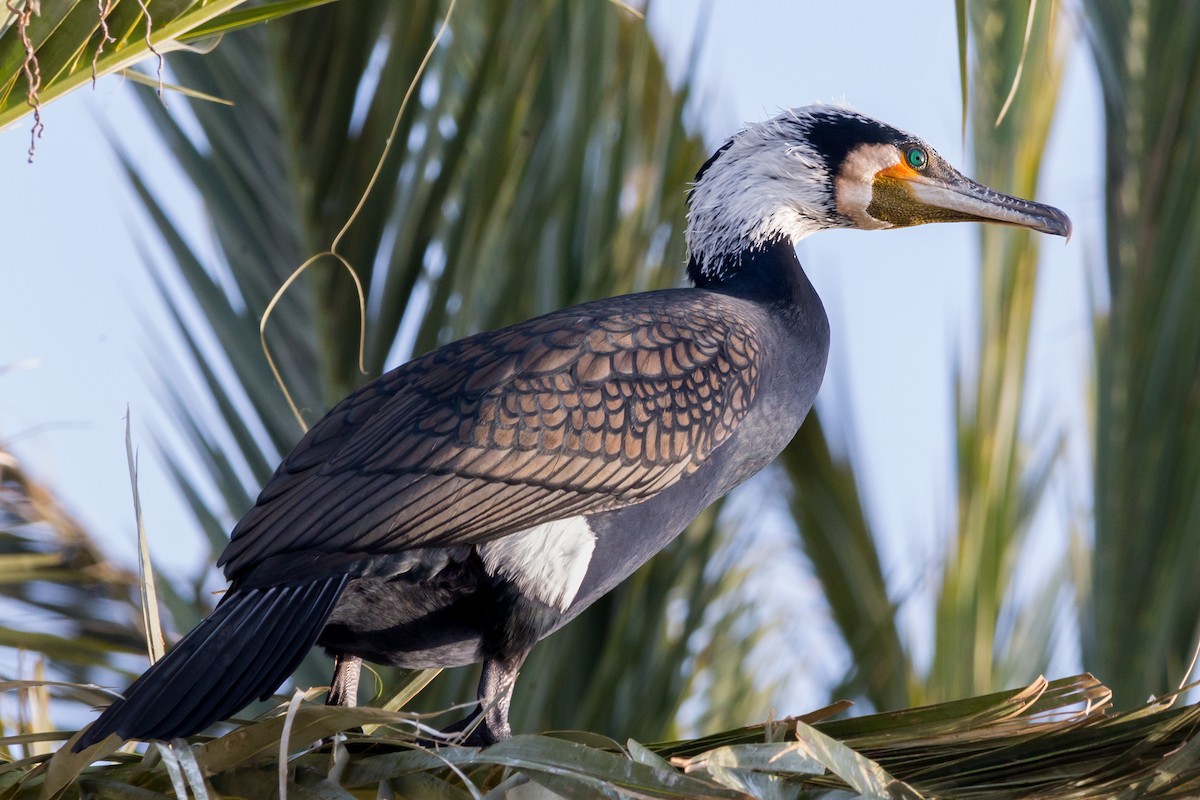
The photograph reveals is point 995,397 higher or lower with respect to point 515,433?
lower

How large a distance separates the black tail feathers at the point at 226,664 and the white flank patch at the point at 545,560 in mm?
341

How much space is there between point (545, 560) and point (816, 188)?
1.37 m

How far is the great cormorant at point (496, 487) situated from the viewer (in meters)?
2.67

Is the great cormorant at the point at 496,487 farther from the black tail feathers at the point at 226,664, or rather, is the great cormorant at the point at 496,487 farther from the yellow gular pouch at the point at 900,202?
the yellow gular pouch at the point at 900,202

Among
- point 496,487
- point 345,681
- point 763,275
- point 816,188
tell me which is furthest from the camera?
point 816,188

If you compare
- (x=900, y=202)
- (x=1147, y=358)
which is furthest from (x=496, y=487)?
(x=1147, y=358)

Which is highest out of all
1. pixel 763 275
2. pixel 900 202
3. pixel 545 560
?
pixel 900 202

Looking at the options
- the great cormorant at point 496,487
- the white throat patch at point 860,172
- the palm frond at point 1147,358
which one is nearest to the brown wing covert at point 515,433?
the great cormorant at point 496,487

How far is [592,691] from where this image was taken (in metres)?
3.65

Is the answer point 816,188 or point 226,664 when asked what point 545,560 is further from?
point 816,188

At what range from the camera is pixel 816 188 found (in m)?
3.79

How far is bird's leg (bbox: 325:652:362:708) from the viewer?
3041 millimetres

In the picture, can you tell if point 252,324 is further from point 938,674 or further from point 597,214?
point 938,674

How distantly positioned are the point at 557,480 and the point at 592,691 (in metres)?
0.94
